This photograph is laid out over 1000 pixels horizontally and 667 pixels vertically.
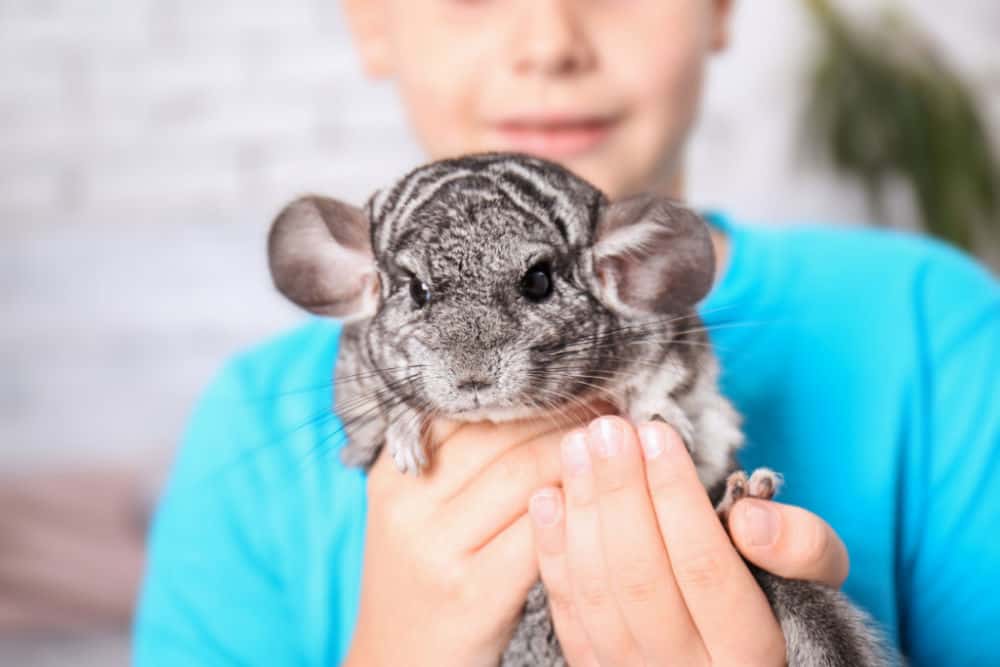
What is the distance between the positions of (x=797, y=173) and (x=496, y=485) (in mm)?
2424

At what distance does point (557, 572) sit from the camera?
973 mm

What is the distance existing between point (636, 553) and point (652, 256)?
0.30 m

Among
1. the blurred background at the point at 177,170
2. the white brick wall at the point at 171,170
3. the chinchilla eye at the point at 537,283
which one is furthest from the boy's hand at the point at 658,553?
the white brick wall at the point at 171,170

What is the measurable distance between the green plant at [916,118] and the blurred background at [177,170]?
23 centimetres

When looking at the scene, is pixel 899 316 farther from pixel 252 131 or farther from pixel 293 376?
pixel 252 131

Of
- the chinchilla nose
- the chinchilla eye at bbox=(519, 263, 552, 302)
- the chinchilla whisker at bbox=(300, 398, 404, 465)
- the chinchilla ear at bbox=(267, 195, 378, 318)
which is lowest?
the chinchilla whisker at bbox=(300, 398, 404, 465)

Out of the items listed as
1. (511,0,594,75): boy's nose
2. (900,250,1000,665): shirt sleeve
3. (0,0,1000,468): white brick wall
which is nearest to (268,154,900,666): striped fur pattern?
(511,0,594,75): boy's nose

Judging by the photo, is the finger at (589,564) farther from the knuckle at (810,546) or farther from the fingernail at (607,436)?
the knuckle at (810,546)

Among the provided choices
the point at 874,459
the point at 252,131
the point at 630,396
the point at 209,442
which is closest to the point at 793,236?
the point at 874,459

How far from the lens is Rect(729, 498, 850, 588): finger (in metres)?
0.87

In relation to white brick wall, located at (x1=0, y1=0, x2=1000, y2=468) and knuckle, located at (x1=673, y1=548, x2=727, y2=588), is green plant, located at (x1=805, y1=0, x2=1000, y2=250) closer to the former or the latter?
white brick wall, located at (x1=0, y1=0, x2=1000, y2=468)

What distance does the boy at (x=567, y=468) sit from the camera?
3.38 feet

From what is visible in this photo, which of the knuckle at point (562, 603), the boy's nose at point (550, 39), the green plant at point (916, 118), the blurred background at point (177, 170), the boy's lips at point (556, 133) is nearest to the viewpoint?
the knuckle at point (562, 603)

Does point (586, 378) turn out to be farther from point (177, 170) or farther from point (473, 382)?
point (177, 170)
